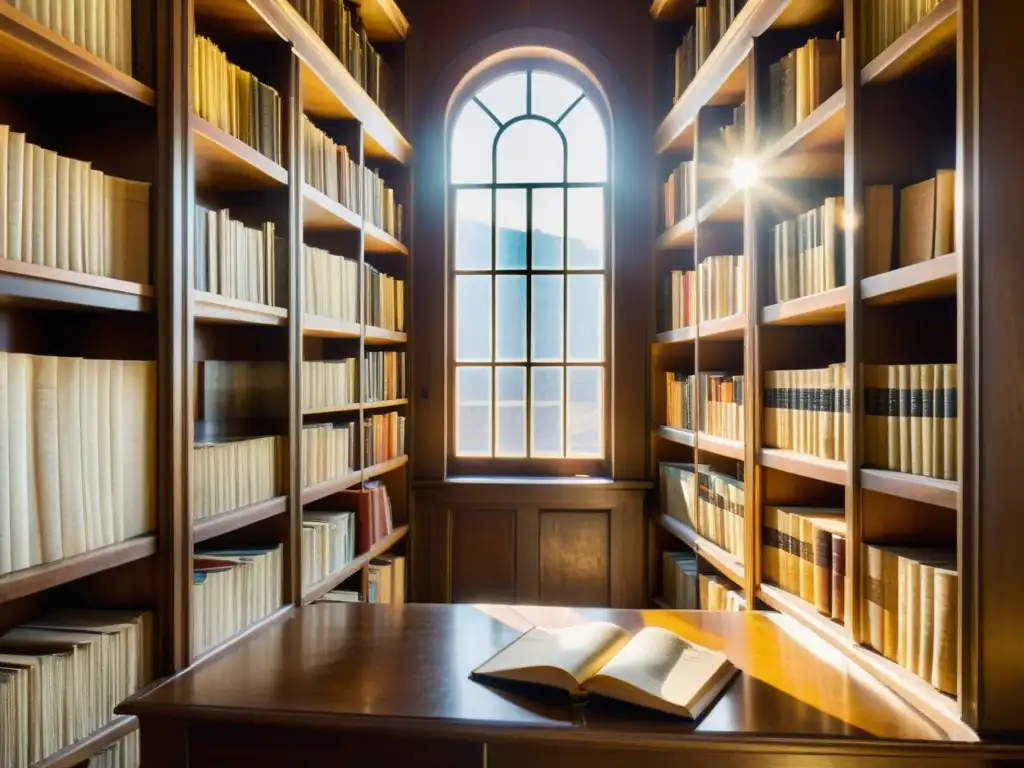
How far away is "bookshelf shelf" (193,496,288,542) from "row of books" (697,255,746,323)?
5.90 ft

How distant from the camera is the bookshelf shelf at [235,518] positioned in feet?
7.04

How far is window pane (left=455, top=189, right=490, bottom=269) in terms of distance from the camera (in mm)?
4727

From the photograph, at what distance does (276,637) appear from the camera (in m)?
2.28

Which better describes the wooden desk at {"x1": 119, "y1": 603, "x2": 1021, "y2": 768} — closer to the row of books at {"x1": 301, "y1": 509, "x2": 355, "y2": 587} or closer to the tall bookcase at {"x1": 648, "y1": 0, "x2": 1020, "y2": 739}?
the tall bookcase at {"x1": 648, "y1": 0, "x2": 1020, "y2": 739}

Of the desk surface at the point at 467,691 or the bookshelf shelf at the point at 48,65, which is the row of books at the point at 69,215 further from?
the desk surface at the point at 467,691

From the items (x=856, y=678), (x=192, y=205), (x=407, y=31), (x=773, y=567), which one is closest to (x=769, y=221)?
(x=773, y=567)

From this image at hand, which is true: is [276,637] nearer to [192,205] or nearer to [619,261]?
[192,205]

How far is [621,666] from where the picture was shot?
1.84 metres

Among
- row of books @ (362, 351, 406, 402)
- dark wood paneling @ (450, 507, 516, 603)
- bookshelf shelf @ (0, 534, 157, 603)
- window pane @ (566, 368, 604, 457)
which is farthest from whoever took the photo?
window pane @ (566, 368, 604, 457)

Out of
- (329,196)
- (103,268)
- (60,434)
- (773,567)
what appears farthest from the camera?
(329,196)

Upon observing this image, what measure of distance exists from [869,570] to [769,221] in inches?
50.8

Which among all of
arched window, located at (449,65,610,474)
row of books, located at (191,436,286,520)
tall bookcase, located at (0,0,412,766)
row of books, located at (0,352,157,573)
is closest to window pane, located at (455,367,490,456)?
arched window, located at (449,65,610,474)

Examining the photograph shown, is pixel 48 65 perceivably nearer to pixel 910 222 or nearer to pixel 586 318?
pixel 910 222

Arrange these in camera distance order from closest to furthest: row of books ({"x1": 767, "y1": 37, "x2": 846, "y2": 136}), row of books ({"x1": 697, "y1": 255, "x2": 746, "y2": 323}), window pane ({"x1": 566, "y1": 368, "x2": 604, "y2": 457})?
row of books ({"x1": 767, "y1": 37, "x2": 846, "y2": 136}), row of books ({"x1": 697, "y1": 255, "x2": 746, "y2": 323}), window pane ({"x1": 566, "y1": 368, "x2": 604, "y2": 457})
